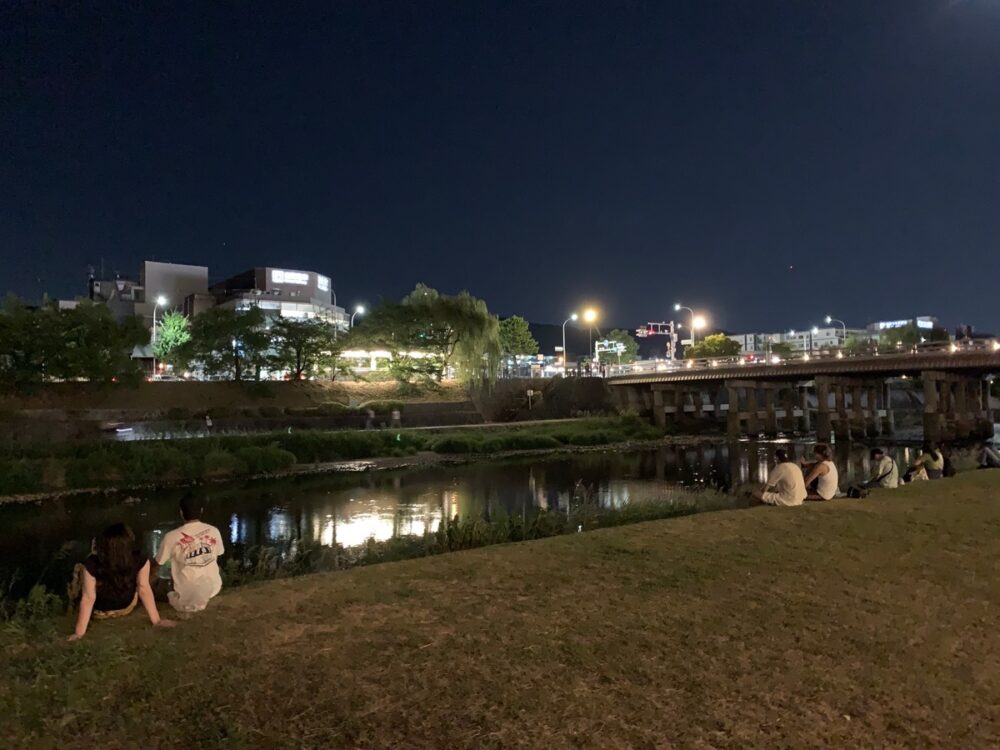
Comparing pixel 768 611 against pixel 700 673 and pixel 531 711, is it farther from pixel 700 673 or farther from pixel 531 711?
pixel 531 711

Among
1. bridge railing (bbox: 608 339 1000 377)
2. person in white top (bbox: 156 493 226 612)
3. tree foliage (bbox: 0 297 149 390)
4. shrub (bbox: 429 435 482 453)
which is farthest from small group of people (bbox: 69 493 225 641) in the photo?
tree foliage (bbox: 0 297 149 390)

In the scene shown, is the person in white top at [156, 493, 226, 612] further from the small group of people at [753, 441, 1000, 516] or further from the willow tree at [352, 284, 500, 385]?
the willow tree at [352, 284, 500, 385]

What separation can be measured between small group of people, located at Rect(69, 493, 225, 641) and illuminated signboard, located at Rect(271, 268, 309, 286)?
10121 cm

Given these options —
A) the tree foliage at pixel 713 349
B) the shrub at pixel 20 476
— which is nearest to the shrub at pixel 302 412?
the shrub at pixel 20 476

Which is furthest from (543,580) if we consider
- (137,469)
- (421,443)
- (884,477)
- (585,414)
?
(585,414)

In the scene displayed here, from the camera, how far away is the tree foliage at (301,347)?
61156 millimetres

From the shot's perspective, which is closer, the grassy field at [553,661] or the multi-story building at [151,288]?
the grassy field at [553,661]

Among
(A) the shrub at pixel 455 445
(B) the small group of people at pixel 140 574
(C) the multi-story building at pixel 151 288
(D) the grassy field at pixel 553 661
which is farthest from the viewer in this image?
(C) the multi-story building at pixel 151 288

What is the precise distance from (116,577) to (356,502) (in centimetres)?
1901

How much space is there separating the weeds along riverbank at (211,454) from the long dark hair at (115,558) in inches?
944

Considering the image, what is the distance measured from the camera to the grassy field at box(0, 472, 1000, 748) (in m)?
4.55

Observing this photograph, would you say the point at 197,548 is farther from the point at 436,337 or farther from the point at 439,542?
the point at 436,337

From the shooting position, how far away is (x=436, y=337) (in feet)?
205

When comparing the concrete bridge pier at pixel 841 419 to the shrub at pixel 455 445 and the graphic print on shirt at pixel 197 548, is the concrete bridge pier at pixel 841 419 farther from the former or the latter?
the graphic print on shirt at pixel 197 548
